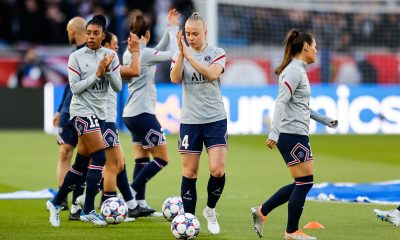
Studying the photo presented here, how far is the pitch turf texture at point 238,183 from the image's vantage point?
10.5 metres

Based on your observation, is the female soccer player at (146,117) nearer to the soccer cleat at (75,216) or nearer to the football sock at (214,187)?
the soccer cleat at (75,216)

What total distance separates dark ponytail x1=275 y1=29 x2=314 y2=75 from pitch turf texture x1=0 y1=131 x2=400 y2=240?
5.48 feet

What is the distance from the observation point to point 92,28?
35.5 ft

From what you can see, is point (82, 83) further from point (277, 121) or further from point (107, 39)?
point (277, 121)

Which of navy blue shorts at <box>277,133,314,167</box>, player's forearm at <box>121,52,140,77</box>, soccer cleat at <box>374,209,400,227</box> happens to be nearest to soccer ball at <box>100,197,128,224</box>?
player's forearm at <box>121,52,140,77</box>

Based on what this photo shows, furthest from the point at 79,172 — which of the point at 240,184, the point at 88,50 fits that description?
the point at 240,184

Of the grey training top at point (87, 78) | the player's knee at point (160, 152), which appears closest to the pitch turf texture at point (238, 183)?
the player's knee at point (160, 152)

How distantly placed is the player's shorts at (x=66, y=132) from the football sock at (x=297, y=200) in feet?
11.2

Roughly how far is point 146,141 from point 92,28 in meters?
A: 1.84

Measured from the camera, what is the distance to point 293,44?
9977 mm

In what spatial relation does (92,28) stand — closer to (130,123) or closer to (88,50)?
(88,50)

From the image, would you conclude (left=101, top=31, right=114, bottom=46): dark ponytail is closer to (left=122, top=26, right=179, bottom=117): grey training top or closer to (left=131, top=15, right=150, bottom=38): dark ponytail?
(left=131, top=15, right=150, bottom=38): dark ponytail

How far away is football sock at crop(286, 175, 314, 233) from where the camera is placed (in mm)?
9773

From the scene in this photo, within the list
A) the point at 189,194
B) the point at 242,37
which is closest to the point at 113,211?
the point at 189,194
